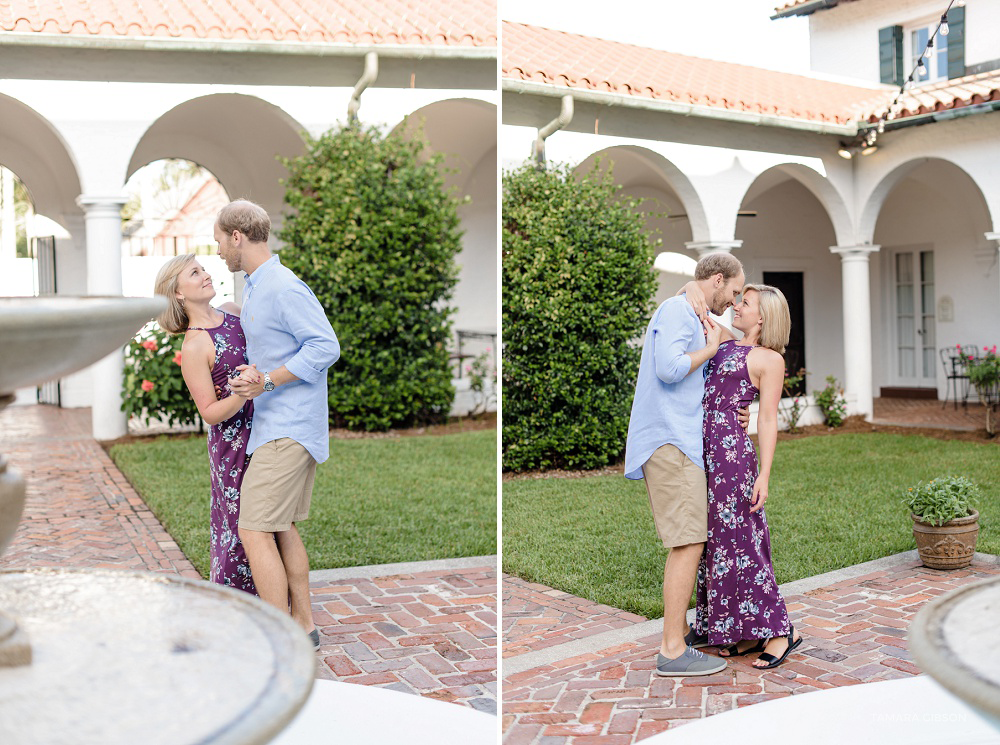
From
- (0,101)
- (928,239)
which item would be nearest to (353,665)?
(0,101)

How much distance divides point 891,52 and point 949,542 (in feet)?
36.2

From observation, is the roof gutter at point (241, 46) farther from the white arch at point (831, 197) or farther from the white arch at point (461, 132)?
the white arch at point (831, 197)

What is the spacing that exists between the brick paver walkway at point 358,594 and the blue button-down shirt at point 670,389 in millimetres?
1085

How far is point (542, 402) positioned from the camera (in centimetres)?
878

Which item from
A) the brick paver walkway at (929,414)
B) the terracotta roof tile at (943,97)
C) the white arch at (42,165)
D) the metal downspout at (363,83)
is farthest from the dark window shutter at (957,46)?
A: the white arch at (42,165)

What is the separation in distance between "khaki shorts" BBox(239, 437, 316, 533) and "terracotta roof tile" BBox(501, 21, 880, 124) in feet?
19.7

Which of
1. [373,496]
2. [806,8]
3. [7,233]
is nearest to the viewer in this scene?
[373,496]

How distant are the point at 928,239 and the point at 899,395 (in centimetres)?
246

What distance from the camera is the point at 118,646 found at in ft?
5.70

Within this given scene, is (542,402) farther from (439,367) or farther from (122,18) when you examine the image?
(122,18)

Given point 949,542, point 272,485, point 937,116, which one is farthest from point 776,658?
point 937,116

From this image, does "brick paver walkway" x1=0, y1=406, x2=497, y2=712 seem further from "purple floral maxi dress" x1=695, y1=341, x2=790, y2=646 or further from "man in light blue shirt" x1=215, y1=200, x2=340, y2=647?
"purple floral maxi dress" x1=695, y1=341, x2=790, y2=646

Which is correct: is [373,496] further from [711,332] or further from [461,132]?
[461,132]

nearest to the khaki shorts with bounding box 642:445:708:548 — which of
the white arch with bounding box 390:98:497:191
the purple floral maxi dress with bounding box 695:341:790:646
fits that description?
the purple floral maxi dress with bounding box 695:341:790:646
